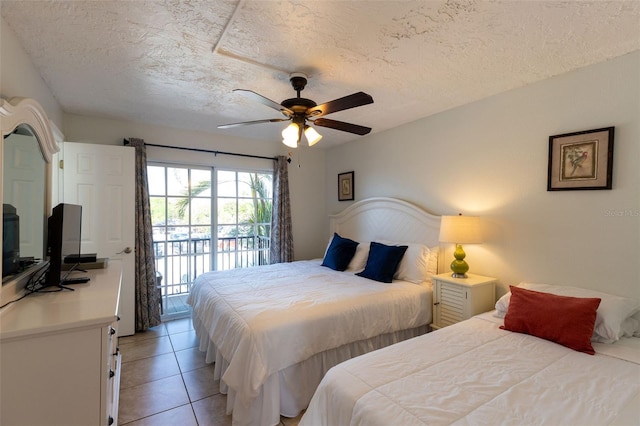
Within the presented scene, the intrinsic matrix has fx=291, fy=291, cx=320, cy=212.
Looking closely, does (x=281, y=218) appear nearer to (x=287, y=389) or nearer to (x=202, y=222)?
(x=202, y=222)

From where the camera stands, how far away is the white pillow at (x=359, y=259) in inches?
137

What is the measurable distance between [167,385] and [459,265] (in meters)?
2.71

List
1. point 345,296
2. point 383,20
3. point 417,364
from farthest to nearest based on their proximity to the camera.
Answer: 1. point 345,296
2. point 383,20
3. point 417,364

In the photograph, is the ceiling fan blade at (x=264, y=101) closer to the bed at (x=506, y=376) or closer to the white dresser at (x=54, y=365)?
the white dresser at (x=54, y=365)

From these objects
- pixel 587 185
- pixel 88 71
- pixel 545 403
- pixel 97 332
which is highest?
pixel 88 71

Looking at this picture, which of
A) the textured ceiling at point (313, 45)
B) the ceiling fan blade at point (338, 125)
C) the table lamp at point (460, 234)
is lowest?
the table lamp at point (460, 234)

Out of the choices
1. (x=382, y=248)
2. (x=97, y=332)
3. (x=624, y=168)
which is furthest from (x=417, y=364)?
(x=624, y=168)

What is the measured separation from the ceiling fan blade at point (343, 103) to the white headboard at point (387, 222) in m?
1.69

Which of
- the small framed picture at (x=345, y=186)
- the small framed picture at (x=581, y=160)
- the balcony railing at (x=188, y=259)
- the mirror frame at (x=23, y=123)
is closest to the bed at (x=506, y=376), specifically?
the small framed picture at (x=581, y=160)

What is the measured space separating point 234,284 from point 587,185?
2.96 m

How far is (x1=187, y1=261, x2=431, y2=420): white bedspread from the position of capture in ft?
6.13

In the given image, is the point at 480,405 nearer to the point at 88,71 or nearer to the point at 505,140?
the point at 505,140

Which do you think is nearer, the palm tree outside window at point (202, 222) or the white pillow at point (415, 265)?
the white pillow at point (415, 265)

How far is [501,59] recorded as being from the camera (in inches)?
80.5
